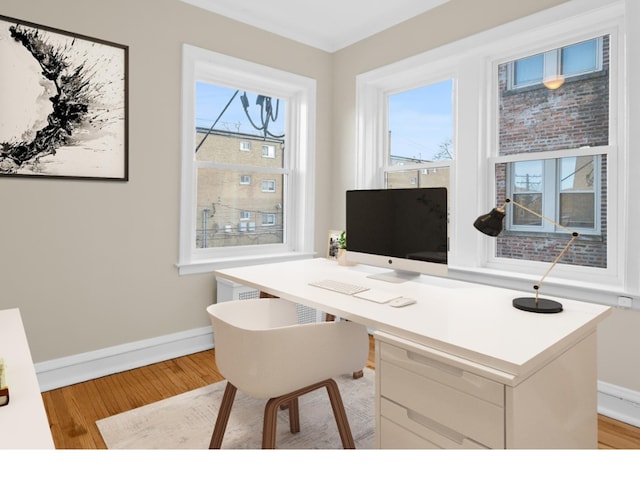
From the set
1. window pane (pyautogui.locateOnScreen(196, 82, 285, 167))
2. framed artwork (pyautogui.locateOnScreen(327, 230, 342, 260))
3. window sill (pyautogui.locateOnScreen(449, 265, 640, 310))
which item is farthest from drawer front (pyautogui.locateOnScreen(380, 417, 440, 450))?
window pane (pyautogui.locateOnScreen(196, 82, 285, 167))

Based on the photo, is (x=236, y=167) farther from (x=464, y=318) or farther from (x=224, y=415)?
(x=464, y=318)

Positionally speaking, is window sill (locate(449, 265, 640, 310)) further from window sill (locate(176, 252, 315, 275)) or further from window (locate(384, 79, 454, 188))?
window sill (locate(176, 252, 315, 275))

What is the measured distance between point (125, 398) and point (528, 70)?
10.6ft

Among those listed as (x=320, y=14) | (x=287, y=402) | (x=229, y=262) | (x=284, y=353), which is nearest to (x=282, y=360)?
(x=284, y=353)

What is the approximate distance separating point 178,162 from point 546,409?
262 cm

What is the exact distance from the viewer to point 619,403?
7.12 ft

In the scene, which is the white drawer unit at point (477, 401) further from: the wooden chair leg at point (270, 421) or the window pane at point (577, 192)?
the window pane at point (577, 192)

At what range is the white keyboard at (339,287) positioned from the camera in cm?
178

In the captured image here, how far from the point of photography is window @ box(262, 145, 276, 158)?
141 inches

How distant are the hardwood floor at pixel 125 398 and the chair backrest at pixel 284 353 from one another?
901 millimetres

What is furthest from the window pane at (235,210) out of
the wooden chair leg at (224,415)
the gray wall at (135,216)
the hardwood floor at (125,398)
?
the wooden chair leg at (224,415)

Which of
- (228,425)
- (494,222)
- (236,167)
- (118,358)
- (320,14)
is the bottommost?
(228,425)

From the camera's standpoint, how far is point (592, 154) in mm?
2344

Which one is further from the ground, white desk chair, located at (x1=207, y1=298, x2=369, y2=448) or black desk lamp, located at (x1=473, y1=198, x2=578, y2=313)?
black desk lamp, located at (x1=473, y1=198, x2=578, y2=313)
